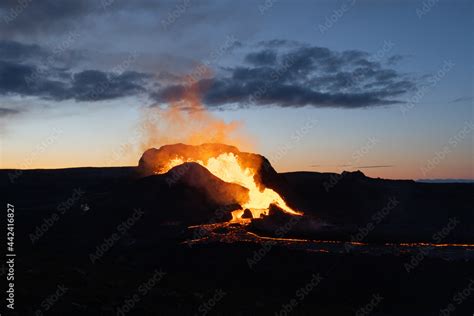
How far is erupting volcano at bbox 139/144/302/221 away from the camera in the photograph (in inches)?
2299

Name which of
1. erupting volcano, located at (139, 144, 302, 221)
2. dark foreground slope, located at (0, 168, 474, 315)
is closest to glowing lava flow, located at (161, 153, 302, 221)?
erupting volcano, located at (139, 144, 302, 221)

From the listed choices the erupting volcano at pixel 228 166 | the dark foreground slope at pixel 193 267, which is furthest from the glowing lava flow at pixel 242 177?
the dark foreground slope at pixel 193 267

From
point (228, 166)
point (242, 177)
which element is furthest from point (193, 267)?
point (228, 166)

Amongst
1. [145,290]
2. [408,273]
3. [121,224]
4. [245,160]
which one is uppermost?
[245,160]

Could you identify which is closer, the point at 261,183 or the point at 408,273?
the point at 408,273

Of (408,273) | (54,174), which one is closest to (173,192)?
(408,273)

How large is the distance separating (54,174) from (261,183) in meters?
81.9

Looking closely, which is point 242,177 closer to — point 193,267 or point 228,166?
point 228,166

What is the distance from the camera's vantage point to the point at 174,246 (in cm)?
4044

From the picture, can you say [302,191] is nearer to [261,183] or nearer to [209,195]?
[261,183]

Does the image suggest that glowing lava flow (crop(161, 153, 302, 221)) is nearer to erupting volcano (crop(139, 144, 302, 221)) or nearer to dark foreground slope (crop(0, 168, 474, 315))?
erupting volcano (crop(139, 144, 302, 221))

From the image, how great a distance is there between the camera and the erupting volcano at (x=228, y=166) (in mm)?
58406

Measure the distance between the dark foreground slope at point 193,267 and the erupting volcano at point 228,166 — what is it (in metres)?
3.34

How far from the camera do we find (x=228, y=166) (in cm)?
6391
